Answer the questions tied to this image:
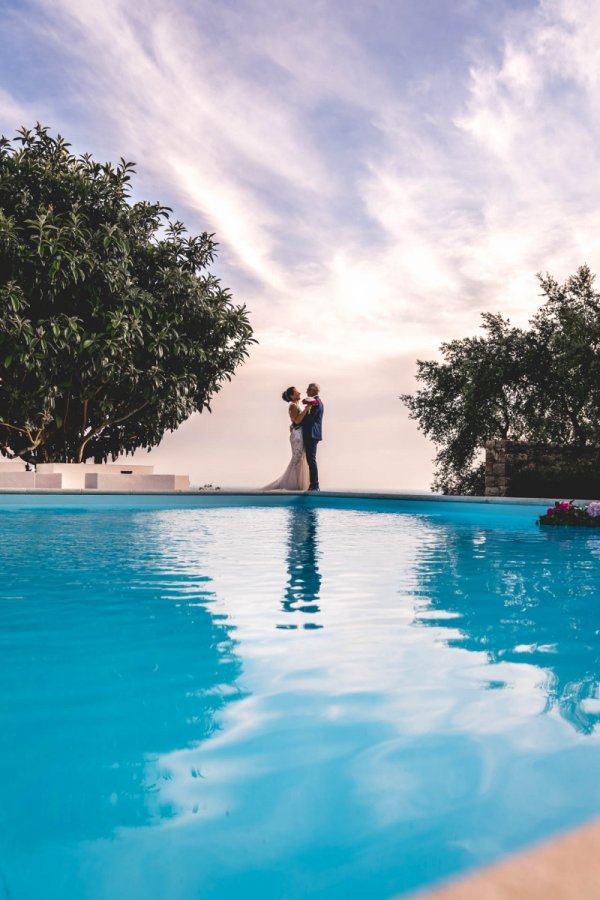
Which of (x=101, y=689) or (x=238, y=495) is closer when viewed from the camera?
(x=101, y=689)

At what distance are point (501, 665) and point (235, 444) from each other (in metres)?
24.9

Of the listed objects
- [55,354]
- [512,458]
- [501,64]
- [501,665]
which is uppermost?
[501,64]

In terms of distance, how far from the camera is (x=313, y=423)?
1956 cm

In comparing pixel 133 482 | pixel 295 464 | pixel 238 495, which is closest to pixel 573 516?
pixel 295 464

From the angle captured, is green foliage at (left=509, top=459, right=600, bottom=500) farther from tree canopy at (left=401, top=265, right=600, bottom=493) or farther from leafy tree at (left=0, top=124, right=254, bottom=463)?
leafy tree at (left=0, top=124, right=254, bottom=463)

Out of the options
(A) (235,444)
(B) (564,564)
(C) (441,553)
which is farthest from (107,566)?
(A) (235,444)

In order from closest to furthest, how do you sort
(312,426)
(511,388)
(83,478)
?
1. (312,426)
2. (83,478)
3. (511,388)

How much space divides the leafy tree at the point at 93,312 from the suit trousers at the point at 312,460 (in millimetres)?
5134

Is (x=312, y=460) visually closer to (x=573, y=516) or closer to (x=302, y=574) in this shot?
(x=573, y=516)

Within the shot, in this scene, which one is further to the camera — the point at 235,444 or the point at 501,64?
the point at 235,444

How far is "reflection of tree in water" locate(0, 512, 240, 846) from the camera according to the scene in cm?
224

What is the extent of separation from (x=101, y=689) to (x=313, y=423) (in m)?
16.4

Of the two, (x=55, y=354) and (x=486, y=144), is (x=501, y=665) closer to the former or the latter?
(x=486, y=144)

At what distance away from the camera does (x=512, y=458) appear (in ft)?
63.3
